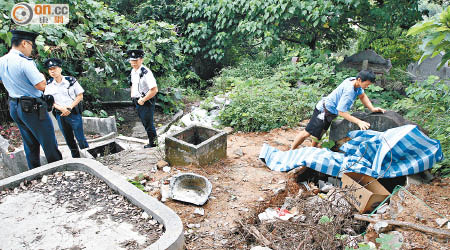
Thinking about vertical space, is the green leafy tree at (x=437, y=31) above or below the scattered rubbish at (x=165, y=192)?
above

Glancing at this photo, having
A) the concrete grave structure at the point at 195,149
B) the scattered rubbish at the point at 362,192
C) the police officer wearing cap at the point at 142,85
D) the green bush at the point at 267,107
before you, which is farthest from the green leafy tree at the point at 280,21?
the scattered rubbish at the point at 362,192

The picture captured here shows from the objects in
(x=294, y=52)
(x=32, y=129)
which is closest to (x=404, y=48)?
(x=294, y=52)

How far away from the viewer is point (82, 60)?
6.34 metres

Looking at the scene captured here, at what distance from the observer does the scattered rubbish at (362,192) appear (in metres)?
2.95

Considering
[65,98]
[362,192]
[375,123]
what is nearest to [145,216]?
[362,192]

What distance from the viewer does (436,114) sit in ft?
14.8

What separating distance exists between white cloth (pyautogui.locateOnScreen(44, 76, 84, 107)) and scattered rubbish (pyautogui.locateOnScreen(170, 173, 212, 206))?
7.29 feet

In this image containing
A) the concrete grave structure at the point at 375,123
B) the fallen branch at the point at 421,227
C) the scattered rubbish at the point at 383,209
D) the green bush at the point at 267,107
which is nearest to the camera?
the fallen branch at the point at 421,227

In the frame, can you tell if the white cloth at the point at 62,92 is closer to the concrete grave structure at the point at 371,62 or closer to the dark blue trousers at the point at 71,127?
the dark blue trousers at the point at 71,127

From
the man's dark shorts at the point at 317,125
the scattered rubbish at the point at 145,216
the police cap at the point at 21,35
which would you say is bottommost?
the scattered rubbish at the point at 145,216

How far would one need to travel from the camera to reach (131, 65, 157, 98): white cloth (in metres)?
4.55

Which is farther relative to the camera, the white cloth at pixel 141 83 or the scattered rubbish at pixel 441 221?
the white cloth at pixel 141 83

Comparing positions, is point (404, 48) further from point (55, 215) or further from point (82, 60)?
point (55, 215)

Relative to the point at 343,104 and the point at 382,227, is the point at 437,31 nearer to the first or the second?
the point at 382,227
